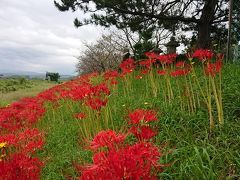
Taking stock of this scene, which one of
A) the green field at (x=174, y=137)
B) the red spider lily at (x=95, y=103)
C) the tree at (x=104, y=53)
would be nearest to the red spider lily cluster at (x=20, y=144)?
the green field at (x=174, y=137)

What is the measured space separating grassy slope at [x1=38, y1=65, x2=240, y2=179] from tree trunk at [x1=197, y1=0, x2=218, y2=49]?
4584mm

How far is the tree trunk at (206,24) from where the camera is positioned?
1080 cm

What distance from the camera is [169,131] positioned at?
407 cm

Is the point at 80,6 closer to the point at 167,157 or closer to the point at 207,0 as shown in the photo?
the point at 207,0

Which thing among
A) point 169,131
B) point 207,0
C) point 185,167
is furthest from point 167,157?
point 207,0

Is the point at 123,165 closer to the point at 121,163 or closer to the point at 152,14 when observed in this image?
the point at 121,163

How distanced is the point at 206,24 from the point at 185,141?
8.23m

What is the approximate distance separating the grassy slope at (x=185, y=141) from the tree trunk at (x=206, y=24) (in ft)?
15.0

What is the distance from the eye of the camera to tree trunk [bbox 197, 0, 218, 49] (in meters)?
10.8

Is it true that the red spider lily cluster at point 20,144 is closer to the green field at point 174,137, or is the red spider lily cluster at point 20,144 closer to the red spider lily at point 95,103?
the green field at point 174,137

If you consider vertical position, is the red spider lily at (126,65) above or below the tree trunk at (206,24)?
below

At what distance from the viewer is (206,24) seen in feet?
36.1

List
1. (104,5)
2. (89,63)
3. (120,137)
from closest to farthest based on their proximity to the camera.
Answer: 1. (120,137)
2. (104,5)
3. (89,63)

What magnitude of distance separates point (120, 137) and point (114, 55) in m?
36.1
